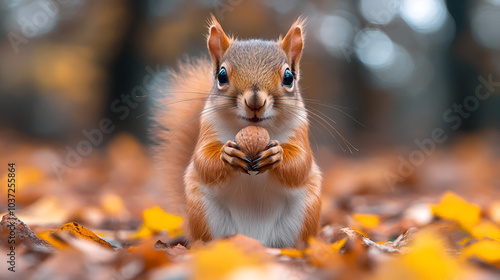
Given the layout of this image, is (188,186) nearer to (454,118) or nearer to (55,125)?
(454,118)

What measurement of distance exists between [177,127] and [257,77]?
21.0 inches

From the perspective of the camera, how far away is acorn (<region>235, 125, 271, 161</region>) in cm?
116

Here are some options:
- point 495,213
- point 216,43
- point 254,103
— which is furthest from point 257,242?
point 495,213

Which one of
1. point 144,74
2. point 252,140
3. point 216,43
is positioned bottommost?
point 252,140

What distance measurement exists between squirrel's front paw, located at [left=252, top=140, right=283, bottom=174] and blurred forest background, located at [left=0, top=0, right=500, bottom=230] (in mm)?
2213

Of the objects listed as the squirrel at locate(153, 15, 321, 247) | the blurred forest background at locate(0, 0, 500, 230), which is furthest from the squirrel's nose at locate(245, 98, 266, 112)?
the blurred forest background at locate(0, 0, 500, 230)

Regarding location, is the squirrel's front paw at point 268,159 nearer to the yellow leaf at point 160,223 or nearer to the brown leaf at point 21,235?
the brown leaf at point 21,235

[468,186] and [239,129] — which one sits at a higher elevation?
[468,186]

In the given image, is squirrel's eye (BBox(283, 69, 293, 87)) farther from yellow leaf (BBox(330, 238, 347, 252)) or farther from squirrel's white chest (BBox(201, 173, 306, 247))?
yellow leaf (BBox(330, 238, 347, 252))

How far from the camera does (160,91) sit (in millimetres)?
1808

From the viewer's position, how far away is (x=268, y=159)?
115cm

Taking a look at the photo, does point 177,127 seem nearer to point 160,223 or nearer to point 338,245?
point 160,223

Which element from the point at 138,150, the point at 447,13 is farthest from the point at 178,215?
the point at 447,13

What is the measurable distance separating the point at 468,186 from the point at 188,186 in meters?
2.79
